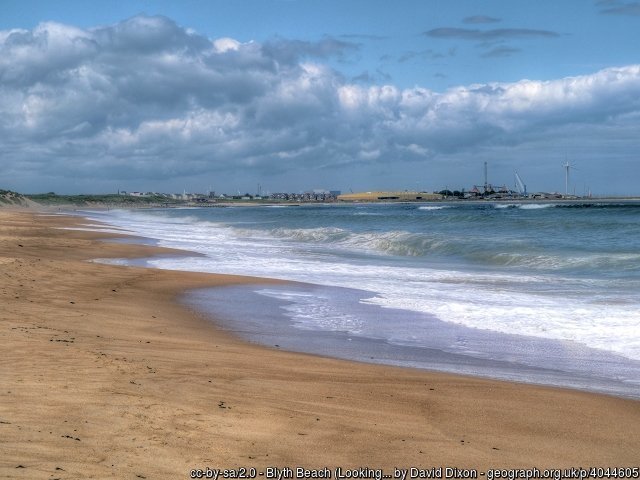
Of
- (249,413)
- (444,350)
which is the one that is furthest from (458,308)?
(249,413)

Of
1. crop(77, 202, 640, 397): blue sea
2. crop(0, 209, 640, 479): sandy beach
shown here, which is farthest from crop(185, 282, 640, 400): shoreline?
crop(0, 209, 640, 479): sandy beach

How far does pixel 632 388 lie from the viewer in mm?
7770

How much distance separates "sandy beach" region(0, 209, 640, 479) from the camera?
195 inches

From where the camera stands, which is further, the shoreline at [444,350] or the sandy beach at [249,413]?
the shoreline at [444,350]

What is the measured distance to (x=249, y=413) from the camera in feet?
20.1

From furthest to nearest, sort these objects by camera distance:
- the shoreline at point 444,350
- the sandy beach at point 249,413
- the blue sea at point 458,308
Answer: the blue sea at point 458,308, the shoreline at point 444,350, the sandy beach at point 249,413

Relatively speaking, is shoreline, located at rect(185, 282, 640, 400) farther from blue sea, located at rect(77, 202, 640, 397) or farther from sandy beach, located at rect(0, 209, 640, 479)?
sandy beach, located at rect(0, 209, 640, 479)

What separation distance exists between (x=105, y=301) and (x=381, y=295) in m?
6.01

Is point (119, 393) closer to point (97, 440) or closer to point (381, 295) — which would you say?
point (97, 440)

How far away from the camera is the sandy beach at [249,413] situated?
16.3ft

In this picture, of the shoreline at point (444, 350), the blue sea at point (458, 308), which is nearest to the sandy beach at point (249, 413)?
the shoreline at point (444, 350)

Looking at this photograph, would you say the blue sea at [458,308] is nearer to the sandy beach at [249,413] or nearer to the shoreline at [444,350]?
the shoreline at [444,350]

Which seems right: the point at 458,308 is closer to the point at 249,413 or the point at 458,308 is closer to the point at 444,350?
the point at 444,350

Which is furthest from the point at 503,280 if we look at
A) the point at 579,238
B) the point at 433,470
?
the point at 579,238
